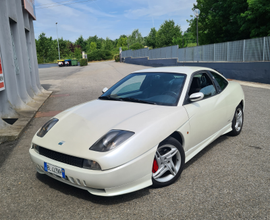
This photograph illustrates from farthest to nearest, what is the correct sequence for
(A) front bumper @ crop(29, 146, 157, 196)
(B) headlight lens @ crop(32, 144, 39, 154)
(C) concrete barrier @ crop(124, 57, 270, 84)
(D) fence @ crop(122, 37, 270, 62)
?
(D) fence @ crop(122, 37, 270, 62) < (C) concrete barrier @ crop(124, 57, 270, 84) < (B) headlight lens @ crop(32, 144, 39, 154) < (A) front bumper @ crop(29, 146, 157, 196)

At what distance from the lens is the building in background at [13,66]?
6.81 meters

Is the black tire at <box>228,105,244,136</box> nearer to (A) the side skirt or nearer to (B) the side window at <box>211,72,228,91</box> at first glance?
(A) the side skirt

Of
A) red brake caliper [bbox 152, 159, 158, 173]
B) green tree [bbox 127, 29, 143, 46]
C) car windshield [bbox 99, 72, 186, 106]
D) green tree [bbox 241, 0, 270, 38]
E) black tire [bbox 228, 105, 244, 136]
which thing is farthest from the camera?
green tree [bbox 127, 29, 143, 46]

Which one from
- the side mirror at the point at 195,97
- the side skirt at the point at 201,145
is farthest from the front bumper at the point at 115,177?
the side mirror at the point at 195,97

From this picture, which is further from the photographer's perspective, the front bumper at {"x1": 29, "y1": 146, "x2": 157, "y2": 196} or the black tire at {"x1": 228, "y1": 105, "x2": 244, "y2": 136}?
the black tire at {"x1": 228, "y1": 105, "x2": 244, "y2": 136}

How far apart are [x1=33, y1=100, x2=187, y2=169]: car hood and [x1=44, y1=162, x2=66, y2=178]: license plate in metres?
0.19

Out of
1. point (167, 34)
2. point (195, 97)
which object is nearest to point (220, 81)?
point (195, 97)

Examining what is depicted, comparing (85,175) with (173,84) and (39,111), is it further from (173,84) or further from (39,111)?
(39,111)

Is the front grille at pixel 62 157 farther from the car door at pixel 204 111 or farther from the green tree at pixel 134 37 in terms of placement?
the green tree at pixel 134 37

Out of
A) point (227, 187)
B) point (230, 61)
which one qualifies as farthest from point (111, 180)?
point (230, 61)

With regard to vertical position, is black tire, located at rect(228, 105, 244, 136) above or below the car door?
below

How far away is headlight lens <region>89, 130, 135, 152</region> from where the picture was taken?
2.69m

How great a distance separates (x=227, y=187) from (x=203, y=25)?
35774 mm

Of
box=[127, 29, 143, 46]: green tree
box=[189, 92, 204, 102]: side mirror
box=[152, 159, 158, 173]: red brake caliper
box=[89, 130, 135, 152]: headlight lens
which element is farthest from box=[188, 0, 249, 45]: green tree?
box=[127, 29, 143, 46]: green tree
